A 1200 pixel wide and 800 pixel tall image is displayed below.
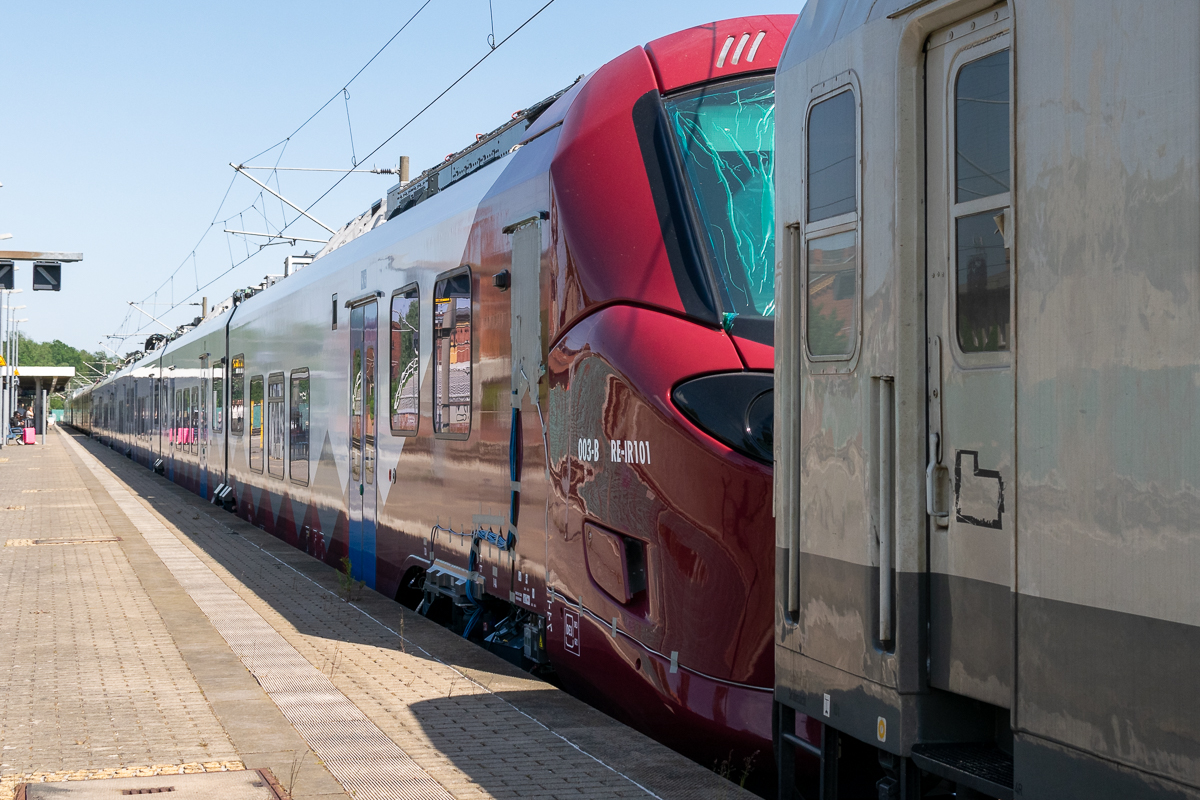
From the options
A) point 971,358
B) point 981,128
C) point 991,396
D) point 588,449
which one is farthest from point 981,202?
point 588,449

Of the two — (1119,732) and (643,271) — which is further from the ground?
(643,271)

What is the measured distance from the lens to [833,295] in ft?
13.0

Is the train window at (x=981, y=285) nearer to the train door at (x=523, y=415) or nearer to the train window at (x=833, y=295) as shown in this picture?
the train window at (x=833, y=295)

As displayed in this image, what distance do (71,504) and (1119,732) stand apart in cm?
2130

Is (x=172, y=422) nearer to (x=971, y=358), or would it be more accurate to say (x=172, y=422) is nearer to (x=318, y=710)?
(x=318, y=710)

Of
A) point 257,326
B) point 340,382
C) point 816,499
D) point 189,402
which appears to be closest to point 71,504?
point 189,402

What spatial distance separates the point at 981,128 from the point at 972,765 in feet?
5.65

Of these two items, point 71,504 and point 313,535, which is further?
point 71,504

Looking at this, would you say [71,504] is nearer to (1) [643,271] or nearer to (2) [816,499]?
(1) [643,271]

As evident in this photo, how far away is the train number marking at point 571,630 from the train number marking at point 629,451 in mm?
969

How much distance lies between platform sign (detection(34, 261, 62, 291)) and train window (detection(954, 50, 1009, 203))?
A: 27.1 metres

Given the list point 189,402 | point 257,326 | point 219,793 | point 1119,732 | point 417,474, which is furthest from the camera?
point 189,402

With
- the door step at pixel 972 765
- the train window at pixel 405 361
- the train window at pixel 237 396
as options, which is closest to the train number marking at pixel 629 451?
the door step at pixel 972 765

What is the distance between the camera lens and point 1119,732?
2.74 metres
